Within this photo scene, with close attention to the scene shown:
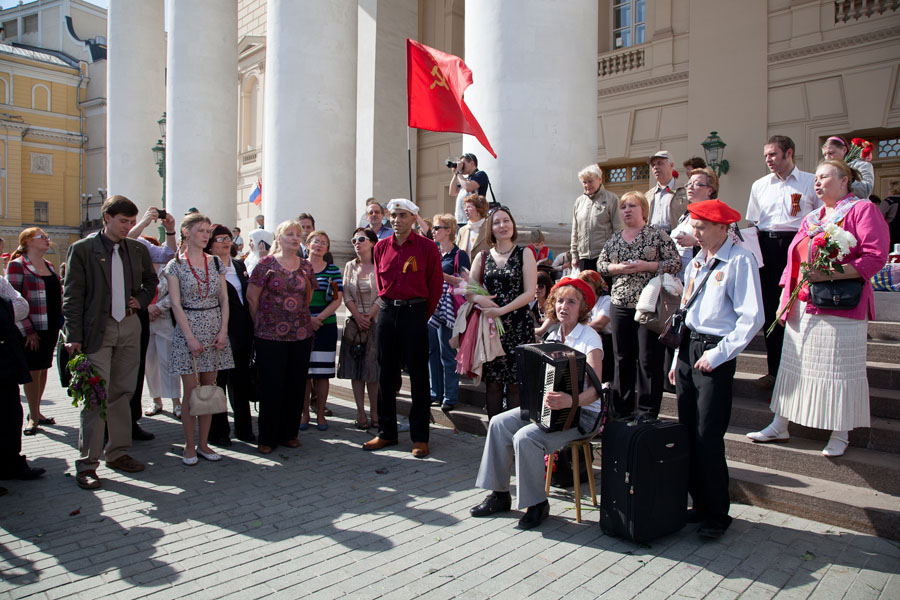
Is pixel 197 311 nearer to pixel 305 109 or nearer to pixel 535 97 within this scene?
pixel 535 97

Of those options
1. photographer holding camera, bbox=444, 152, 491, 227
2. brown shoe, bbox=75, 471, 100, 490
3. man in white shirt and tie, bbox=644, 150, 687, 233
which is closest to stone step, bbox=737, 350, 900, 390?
man in white shirt and tie, bbox=644, 150, 687, 233

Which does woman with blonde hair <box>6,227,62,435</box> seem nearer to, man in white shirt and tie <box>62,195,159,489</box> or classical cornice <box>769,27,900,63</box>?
man in white shirt and tie <box>62,195,159,489</box>

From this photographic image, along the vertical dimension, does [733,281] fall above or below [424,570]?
above

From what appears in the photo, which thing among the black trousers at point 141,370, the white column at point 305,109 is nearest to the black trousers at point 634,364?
the black trousers at point 141,370

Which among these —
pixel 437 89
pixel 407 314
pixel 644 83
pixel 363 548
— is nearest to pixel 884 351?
pixel 407 314

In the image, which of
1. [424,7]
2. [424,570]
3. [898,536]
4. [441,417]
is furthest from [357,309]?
[424,7]

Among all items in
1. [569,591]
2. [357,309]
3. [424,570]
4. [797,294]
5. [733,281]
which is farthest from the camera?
[357,309]

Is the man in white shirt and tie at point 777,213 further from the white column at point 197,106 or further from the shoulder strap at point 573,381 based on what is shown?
the white column at point 197,106

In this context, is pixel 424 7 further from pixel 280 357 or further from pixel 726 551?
pixel 726 551

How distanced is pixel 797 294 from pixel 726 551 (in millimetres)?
1909

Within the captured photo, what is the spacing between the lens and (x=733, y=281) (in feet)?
12.9

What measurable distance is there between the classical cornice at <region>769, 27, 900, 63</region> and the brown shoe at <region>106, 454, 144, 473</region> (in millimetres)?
12383

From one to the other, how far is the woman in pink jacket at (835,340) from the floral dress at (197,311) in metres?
4.65

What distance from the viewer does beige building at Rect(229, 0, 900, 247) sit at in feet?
35.8
